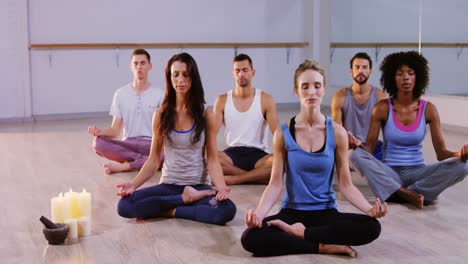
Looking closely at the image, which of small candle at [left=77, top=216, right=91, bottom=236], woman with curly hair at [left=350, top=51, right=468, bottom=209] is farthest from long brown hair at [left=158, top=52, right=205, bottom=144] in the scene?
woman with curly hair at [left=350, top=51, right=468, bottom=209]

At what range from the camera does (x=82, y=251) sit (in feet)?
10.5

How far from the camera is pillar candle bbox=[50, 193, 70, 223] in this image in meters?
3.33

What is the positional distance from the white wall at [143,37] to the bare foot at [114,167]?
3.41 m

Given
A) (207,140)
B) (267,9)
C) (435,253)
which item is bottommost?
(435,253)

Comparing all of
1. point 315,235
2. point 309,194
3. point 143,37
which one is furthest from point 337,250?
point 143,37

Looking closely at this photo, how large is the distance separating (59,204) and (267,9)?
6.21m

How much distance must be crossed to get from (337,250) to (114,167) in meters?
2.36

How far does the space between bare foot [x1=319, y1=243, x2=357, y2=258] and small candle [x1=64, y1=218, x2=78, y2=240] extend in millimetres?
1127

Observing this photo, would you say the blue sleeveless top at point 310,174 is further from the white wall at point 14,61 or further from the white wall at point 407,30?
the white wall at point 14,61

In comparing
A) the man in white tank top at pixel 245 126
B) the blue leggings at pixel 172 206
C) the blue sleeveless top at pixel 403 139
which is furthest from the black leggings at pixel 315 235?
the man in white tank top at pixel 245 126

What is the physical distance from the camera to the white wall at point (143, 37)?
8.16 meters

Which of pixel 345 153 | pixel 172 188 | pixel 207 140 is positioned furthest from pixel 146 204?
pixel 345 153

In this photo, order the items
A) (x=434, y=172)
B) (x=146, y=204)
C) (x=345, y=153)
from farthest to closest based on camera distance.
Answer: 1. (x=434, y=172)
2. (x=146, y=204)
3. (x=345, y=153)

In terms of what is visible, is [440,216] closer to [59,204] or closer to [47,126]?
[59,204]
